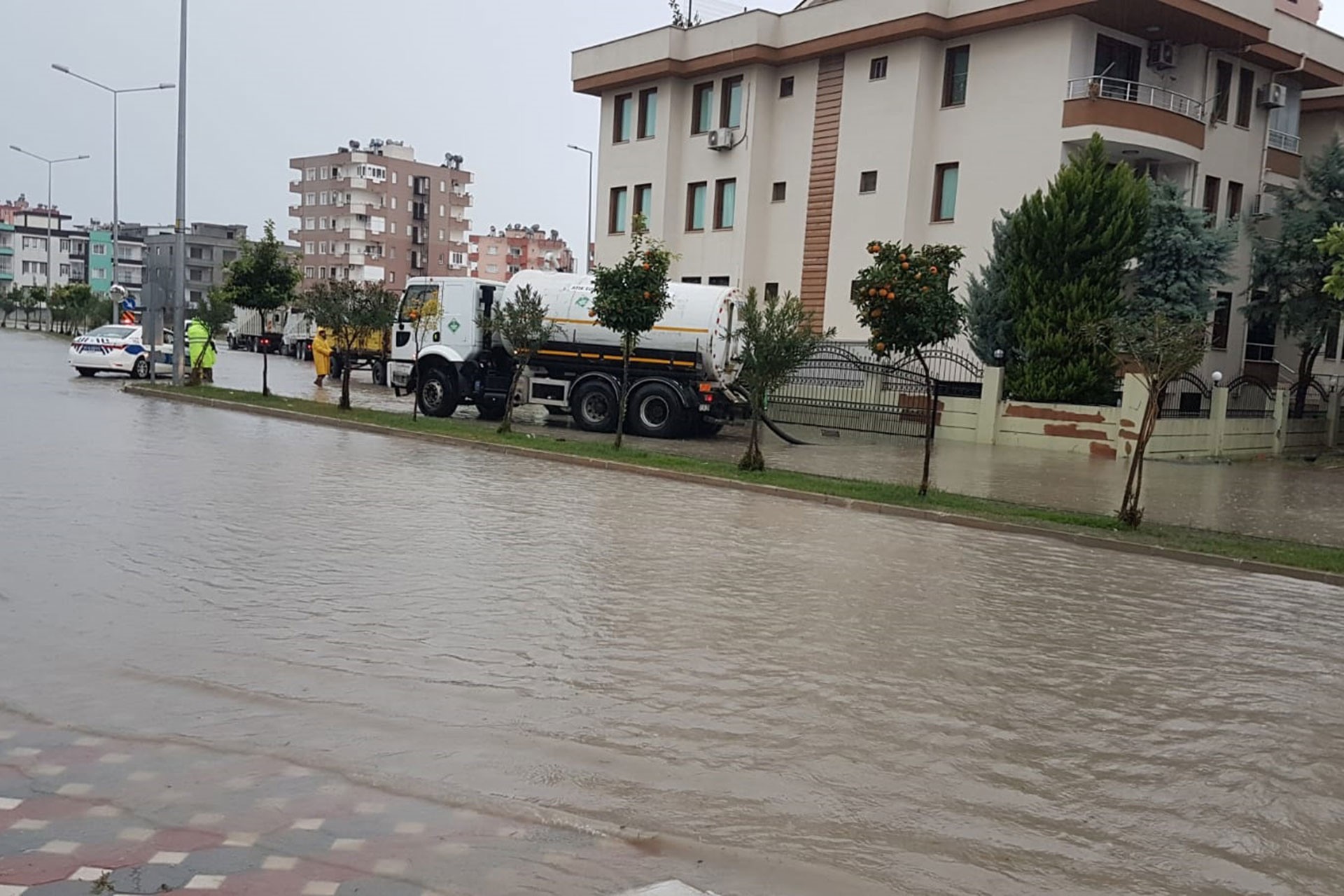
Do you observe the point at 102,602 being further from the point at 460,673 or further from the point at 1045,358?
the point at 1045,358

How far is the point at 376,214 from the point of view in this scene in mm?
104000

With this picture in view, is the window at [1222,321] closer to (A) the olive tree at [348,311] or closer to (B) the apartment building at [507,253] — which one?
(A) the olive tree at [348,311]

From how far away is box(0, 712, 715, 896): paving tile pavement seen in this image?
3.95 m

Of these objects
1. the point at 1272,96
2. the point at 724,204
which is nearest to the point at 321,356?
the point at 724,204

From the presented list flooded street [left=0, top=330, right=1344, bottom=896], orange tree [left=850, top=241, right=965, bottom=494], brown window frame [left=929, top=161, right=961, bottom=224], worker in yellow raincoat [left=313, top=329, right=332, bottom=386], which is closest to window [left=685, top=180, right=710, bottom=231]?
brown window frame [left=929, top=161, right=961, bottom=224]

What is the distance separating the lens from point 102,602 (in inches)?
301

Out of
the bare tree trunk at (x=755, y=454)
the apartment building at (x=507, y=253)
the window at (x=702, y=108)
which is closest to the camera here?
the bare tree trunk at (x=755, y=454)

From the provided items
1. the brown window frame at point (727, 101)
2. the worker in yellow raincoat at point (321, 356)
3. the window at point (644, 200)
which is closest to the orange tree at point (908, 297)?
the worker in yellow raincoat at point (321, 356)

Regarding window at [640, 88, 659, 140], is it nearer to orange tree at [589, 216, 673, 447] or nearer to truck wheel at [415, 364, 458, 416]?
truck wheel at [415, 364, 458, 416]

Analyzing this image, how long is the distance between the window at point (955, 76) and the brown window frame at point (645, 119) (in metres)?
11.1

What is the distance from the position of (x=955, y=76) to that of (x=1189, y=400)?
37.8 ft

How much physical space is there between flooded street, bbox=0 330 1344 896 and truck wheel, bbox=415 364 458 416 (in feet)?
42.1

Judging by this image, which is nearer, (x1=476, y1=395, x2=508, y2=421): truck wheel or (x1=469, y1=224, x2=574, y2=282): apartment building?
(x1=476, y1=395, x2=508, y2=421): truck wheel

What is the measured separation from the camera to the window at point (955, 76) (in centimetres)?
3216
